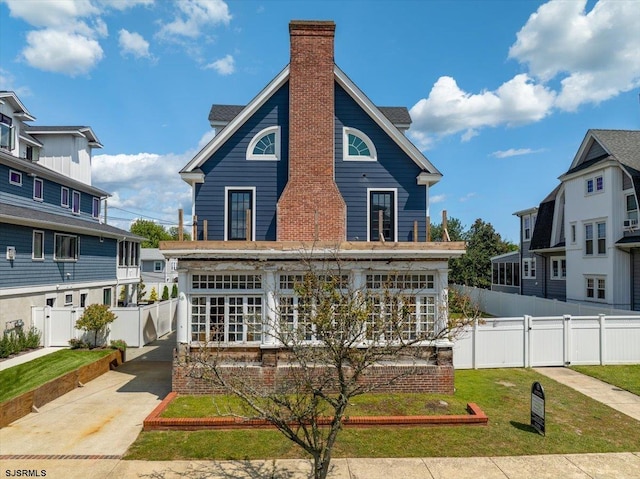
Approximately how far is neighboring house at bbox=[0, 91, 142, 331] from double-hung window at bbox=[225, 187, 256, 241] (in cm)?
898

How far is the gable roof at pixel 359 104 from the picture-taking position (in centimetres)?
1374

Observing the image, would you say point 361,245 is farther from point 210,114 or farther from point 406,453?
point 210,114

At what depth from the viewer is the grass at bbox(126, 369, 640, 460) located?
25.1ft

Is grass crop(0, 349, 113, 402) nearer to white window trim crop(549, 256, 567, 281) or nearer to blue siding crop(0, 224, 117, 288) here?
blue siding crop(0, 224, 117, 288)

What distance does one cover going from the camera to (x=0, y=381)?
36.3 feet

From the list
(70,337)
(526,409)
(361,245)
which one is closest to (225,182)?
(361,245)

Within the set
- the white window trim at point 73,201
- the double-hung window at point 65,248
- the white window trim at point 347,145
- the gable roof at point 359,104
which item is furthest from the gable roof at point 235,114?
the white window trim at point 73,201

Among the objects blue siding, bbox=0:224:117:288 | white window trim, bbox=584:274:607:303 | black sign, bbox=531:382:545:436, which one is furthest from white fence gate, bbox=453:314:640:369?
blue siding, bbox=0:224:117:288

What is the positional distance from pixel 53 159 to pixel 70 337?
517 inches

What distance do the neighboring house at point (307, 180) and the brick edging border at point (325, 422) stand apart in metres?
2.56

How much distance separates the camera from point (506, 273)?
3478 cm

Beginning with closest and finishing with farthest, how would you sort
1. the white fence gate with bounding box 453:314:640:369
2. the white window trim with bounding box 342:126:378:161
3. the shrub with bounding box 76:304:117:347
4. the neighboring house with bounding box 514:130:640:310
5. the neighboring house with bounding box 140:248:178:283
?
the white fence gate with bounding box 453:314:640:369 → the white window trim with bounding box 342:126:378:161 → the shrub with bounding box 76:304:117:347 → the neighboring house with bounding box 514:130:640:310 → the neighboring house with bounding box 140:248:178:283

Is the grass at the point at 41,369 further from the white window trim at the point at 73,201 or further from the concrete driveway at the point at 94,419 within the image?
the white window trim at the point at 73,201

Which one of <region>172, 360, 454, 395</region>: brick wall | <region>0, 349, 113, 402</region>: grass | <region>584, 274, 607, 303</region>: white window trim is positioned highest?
<region>584, 274, 607, 303</region>: white window trim
